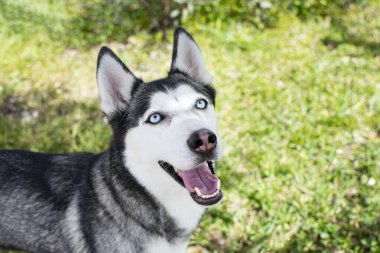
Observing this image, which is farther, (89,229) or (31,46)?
(31,46)

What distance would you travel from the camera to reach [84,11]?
7621 millimetres

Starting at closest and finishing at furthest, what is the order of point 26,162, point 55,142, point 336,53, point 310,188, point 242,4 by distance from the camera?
point 26,162 → point 310,188 → point 55,142 → point 336,53 → point 242,4

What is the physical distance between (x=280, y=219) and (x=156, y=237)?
5.27ft

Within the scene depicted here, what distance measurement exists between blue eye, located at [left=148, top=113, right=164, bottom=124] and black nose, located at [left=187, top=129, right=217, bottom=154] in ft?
1.19

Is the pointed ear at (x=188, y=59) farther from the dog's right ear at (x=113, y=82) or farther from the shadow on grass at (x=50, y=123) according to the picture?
the shadow on grass at (x=50, y=123)

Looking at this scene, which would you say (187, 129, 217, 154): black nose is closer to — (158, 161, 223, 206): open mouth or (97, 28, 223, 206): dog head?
(97, 28, 223, 206): dog head

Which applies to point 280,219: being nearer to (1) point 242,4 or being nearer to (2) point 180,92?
(2) point 180,92

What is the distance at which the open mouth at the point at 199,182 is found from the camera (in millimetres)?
2523

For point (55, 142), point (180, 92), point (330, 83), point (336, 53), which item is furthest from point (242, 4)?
point (180, 92)

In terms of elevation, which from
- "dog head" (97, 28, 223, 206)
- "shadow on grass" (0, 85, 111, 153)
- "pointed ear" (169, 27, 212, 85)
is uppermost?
"pointed ear" (169, 27, 212, 85)

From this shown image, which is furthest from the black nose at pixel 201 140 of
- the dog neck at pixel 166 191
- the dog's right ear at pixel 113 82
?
the dog's right ear at pixel 113 82

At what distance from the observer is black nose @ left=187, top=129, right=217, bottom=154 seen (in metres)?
2.31

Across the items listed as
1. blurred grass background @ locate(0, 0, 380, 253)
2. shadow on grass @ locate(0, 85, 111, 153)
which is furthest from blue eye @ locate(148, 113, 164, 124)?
shadow on grass @ locate(0, 85, 111, 153)

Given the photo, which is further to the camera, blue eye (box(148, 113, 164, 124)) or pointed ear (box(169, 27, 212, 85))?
pointed ear (box(169, 27, 212, 85))
